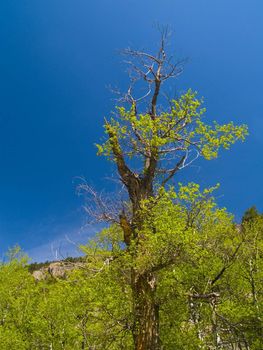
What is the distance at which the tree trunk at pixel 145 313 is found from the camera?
587 inches

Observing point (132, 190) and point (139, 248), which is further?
point (132, 190)

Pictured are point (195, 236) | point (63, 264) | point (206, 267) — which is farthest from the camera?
point (206, 267)

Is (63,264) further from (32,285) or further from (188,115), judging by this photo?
(32,285)

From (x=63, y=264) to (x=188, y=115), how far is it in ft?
26.8

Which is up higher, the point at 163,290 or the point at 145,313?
the point at 163,290

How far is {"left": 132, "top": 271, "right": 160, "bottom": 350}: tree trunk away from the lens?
14.9 m

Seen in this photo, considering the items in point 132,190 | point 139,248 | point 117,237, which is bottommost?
point 139,248

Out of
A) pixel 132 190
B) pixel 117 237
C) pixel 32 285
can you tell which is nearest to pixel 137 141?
pixel 132 190

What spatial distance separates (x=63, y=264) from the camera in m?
15.8

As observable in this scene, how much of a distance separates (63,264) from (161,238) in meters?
3.97

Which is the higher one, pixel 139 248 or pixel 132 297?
pixel 139 248

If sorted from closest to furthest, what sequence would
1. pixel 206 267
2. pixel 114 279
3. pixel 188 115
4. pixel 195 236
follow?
1. pixel 195 236
2. pixel 114 279
3. pixel 188 115
4. pixel 206 267

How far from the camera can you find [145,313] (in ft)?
50.6

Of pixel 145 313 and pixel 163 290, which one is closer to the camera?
pixel 145 313
